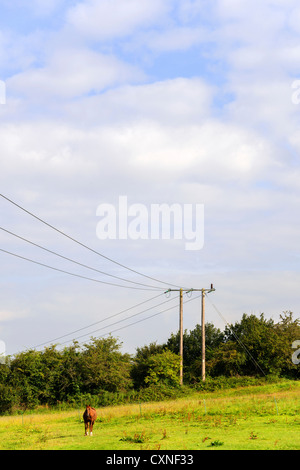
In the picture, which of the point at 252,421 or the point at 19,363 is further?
the point at 19,363

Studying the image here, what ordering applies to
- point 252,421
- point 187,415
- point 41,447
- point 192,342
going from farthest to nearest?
point 192,342, point 187,415, point 252,421, point 41,447

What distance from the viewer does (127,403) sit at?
56594mm

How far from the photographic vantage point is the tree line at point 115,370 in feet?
201

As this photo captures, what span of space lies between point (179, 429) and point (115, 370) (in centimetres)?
3313

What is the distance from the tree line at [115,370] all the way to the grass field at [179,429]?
55.3ft

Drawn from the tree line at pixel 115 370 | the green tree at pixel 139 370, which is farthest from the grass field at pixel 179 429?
the green tree at pixel 139 370

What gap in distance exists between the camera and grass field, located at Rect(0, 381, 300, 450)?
77.5 feet

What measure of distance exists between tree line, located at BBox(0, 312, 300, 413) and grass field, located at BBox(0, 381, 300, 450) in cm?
1684

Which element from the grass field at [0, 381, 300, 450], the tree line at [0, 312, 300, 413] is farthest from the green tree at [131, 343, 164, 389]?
the grass field at [0, 381, 300, 450]

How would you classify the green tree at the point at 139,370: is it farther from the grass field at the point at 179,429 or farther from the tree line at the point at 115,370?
the grass field at the point at 179,429

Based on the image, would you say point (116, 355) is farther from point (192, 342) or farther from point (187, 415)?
point (187, 415)

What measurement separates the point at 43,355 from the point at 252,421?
38450mm

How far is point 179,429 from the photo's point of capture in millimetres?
30281
